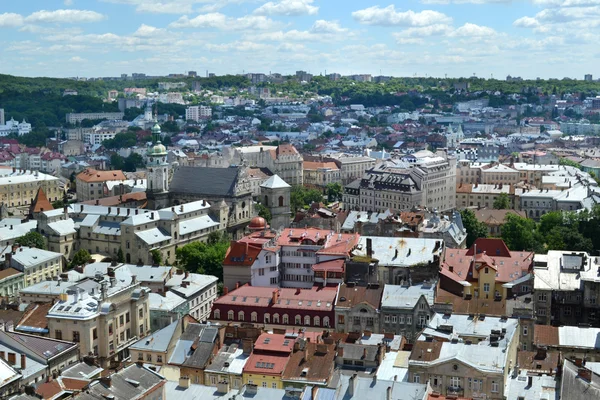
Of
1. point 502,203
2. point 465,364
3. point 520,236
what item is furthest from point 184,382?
point 502,203

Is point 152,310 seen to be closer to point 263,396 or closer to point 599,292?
point 263,396

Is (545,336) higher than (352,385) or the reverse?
the reverse

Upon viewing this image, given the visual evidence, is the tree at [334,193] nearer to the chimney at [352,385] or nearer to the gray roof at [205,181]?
the gray roof at [205,181]

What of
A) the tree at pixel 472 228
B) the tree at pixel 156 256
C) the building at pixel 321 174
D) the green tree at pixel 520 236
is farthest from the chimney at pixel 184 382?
the building at pixel 321 174

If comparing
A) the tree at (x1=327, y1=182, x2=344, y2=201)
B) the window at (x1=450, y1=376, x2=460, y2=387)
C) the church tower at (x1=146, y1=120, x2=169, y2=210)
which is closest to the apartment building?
the church tower at (x1=146, y1=120, x2=169, y2=210)

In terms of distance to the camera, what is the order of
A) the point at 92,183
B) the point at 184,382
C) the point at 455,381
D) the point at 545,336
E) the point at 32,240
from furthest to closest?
the point at 92,183, the point at 32,240, the point at 545,336, the point at 455,381, the point at 184,382

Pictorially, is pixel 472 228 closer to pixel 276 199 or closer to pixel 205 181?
pixel 276 199
